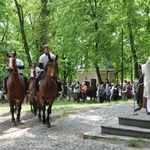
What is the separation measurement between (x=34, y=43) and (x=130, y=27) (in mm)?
16833

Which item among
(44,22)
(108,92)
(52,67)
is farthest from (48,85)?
(44,22)

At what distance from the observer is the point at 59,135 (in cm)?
987

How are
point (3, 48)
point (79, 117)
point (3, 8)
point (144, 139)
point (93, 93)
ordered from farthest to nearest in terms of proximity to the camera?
point (3, 48) < point (3, 8) < point (93, 93) < point (79, 117) < point (144, 139)

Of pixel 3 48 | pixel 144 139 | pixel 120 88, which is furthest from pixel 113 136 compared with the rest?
pixel 3 48

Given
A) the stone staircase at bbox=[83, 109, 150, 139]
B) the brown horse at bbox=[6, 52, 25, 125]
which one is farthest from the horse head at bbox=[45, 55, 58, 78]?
the stone staircase at bbox=[83, 109, 150, 139]

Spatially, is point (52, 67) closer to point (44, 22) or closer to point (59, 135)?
point (59, 135)

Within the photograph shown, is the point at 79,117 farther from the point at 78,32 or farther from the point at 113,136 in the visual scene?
the point at 78,32

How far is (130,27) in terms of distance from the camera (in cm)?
2823

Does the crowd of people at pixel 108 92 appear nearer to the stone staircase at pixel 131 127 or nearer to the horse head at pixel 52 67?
the horse head at pixel 52 67

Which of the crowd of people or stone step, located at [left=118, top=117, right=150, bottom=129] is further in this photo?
the crowd of people

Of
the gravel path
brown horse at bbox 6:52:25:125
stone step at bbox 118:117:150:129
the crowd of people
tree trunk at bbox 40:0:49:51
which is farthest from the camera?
tree trunk at bbox 40:0:49:51

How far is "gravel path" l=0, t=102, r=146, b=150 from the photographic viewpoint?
8.32 meters

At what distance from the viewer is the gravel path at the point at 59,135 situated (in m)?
8.32

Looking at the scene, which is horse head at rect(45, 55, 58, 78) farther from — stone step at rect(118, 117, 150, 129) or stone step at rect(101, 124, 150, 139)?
stone step at rect(118, 117, 150, 129)
